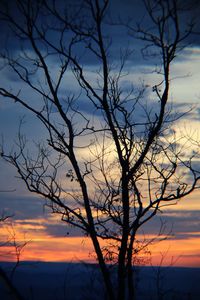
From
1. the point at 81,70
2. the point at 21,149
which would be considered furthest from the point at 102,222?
the point at 81,70

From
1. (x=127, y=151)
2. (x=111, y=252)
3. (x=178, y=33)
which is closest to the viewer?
(x=178, y=33)

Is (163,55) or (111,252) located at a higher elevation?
(163,55)

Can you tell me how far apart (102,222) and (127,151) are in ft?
5.80

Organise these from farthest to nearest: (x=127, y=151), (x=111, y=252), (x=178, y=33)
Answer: (x=111, y=252), (x=127, y=151), (x=178, y=33)

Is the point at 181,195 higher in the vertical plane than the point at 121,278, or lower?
higher

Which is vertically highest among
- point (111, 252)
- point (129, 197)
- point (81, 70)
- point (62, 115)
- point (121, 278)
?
point (81, 70)

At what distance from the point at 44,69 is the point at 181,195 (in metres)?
4.15

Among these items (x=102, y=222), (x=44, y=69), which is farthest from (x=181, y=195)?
(x=44, y=69)

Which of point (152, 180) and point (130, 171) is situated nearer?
point (130, 171)

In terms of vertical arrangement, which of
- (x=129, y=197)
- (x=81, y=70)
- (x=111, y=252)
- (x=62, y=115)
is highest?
(x=81, y=70)

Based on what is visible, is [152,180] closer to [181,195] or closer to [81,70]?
[181,195]

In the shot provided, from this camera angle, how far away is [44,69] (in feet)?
34.6

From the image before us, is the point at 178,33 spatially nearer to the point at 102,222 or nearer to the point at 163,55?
the point at 163,55

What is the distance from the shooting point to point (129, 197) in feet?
34.9
